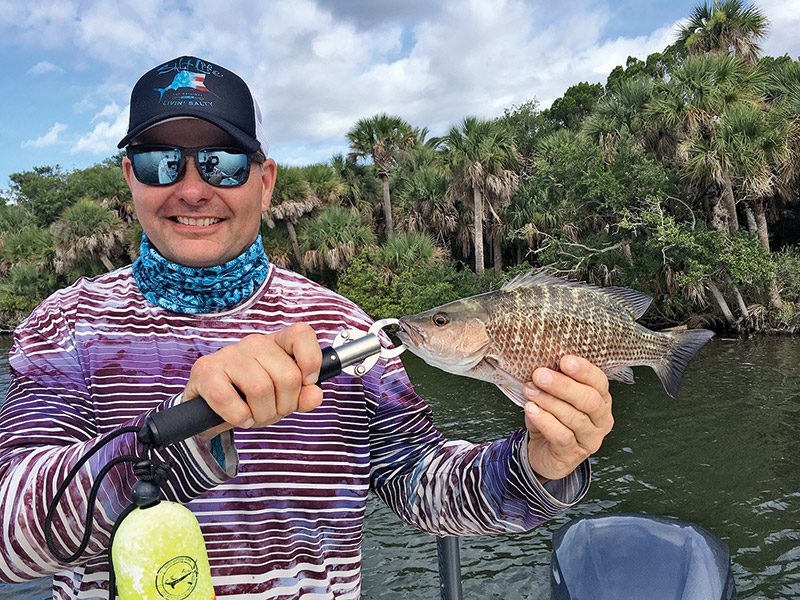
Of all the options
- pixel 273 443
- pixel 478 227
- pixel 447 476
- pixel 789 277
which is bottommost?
pixel 447 476

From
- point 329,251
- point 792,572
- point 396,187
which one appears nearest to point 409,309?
point 329,251

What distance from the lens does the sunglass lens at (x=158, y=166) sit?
1728mm

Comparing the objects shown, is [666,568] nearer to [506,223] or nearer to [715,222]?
[715,222]

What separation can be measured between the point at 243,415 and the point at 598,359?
1.12 meters

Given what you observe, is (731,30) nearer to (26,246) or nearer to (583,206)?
(583,206)

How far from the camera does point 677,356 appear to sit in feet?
7.09

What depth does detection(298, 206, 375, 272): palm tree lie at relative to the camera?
29875 mm

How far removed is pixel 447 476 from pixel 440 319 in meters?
0.48

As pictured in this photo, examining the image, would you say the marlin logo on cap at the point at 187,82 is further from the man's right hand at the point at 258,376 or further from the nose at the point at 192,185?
the man's right hand at the point at 258,376

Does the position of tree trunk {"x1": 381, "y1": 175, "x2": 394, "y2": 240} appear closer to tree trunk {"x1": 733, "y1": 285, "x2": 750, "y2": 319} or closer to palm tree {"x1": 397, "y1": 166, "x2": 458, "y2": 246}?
palm tree {"x1": 397, "y1": 166, "x2": 458, "y2": 246}

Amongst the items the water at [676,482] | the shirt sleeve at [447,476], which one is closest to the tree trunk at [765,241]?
the water at [676,482]

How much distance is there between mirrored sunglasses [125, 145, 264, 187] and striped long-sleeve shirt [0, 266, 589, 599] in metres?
0.34

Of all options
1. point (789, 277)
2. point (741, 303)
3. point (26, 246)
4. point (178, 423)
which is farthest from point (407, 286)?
point (26, 246)

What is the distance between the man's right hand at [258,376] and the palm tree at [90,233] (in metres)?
36.2
